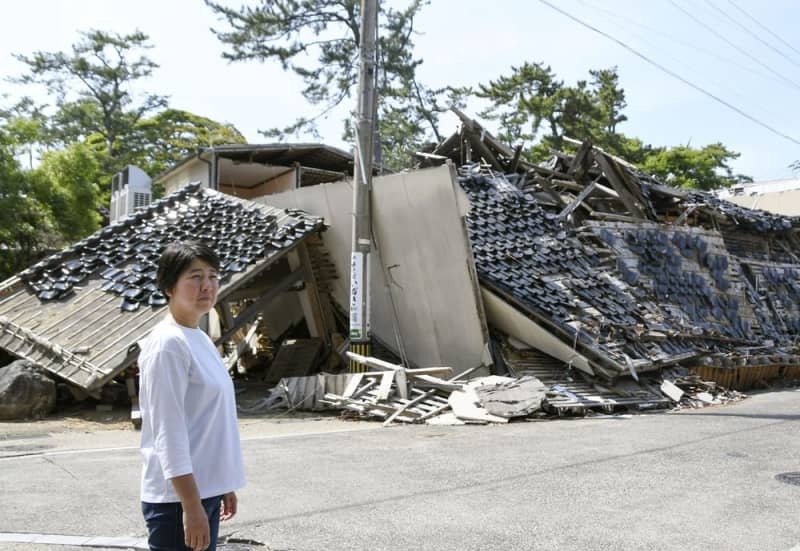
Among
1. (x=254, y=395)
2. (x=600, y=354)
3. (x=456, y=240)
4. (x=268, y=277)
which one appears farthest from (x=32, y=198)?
(x=600, y=354)

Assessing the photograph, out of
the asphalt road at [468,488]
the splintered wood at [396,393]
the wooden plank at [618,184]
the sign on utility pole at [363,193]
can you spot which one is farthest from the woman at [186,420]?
the wooden plank at [618,184]

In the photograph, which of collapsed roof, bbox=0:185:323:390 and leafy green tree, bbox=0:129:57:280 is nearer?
collapsed roof, bbox=0:185:323:390

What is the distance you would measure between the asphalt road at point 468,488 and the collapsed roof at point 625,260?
4.27 metres

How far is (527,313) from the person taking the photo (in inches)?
527

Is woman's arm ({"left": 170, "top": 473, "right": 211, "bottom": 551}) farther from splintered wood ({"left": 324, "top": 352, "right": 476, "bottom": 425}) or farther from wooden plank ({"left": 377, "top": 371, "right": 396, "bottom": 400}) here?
wooden plank ({"left": 377, "top": 371, "right": 396, "bottom": 400})

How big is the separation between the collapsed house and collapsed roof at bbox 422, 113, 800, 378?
0.19 ft

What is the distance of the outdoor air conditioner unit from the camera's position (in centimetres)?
2223

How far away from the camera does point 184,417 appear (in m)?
2.51

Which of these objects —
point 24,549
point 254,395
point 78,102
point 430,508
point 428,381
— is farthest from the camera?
point 78,102

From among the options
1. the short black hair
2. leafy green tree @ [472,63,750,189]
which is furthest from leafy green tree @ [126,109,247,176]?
the short black hair

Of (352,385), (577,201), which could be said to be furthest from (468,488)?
(577,201)

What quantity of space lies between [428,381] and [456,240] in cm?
290

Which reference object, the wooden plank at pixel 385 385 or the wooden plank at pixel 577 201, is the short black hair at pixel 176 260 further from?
the wooden plank at pixel 577 201

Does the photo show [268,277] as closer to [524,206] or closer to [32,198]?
[524,206]
